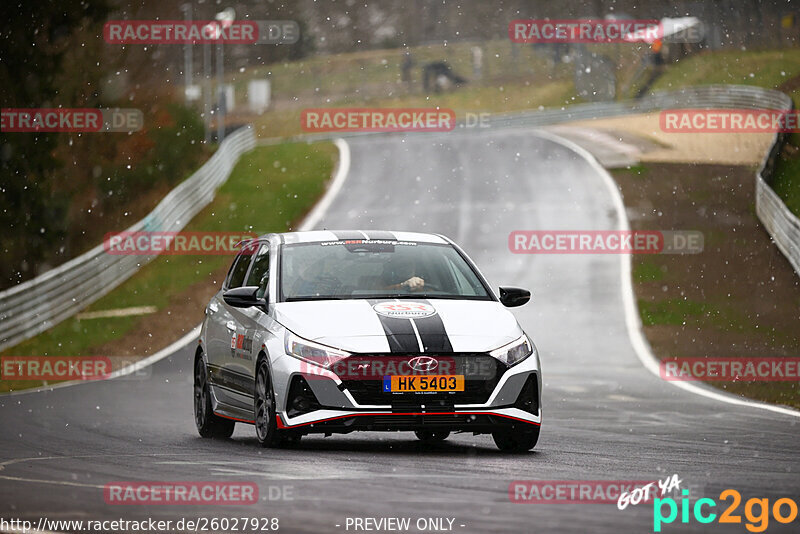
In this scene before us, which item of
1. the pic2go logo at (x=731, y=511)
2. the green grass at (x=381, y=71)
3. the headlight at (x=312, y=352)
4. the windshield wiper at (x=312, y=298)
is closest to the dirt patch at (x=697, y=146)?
the windshield wiper at (x=312, y=298)

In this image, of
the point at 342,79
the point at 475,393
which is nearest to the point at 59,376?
the point at 475,393

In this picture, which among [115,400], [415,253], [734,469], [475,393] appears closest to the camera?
[734,469]

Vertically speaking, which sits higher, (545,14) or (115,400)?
(545,14)

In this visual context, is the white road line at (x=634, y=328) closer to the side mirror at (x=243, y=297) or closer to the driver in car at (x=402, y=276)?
the driver in car at (x=402, y=276)

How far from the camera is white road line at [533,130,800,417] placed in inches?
616

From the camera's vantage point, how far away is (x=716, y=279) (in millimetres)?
28859

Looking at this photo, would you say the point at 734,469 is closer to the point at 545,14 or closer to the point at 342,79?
the point at 342,79

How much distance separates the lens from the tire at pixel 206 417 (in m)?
12.1

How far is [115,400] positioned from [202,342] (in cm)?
401

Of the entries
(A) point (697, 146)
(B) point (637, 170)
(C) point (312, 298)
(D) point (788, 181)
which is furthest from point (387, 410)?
(A) point (697, 146)

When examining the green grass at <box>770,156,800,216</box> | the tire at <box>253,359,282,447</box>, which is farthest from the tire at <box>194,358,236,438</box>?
the green grass at <box>770,156,800,216</box>

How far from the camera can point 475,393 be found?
10.1 meters

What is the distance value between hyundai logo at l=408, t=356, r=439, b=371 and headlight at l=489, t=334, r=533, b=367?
44cm

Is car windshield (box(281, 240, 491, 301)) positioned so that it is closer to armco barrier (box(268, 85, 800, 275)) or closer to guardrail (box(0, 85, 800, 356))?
guardrail (box(0, 85, 800, 356))
